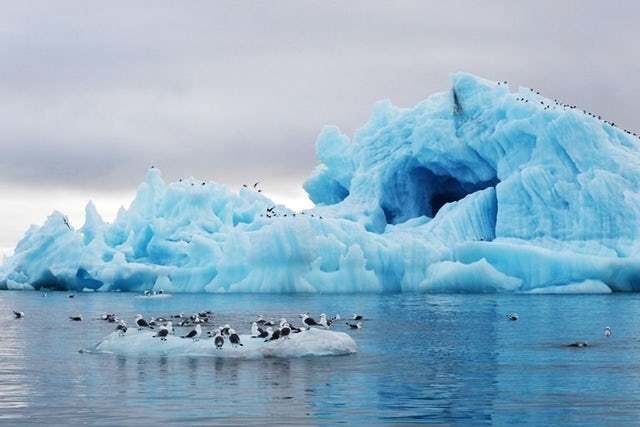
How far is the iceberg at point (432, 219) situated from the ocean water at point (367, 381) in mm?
22800

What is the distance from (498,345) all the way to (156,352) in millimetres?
10795

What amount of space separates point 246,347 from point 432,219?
47.6m

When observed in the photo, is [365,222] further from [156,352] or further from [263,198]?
[156,352]

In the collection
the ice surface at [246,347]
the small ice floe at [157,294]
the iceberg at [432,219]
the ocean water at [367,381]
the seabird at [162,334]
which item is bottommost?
the ocean water at [367,381]

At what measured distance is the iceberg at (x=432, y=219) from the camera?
65.9m

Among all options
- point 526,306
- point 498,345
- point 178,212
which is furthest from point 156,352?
point 178,212

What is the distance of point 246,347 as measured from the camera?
1125 inches

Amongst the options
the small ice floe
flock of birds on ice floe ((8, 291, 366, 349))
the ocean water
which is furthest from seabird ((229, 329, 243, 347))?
the small ice floe

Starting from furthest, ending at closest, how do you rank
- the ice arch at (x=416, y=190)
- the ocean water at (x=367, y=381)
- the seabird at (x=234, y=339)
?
the ice arch at (x=416, y=190) < the seabird at (x=234, y=339) < the ocean water at (x=367, y=381)

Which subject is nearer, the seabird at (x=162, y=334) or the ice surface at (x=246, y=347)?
the ice surface at (x=246, y=347)

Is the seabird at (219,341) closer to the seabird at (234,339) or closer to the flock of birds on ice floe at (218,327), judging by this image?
the flock of birds on ice floe at (218,327)

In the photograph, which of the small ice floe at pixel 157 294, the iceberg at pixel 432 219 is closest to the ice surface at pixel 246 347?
the iceberg at pixel 432 219

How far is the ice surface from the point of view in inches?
1113

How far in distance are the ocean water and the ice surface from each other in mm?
559
